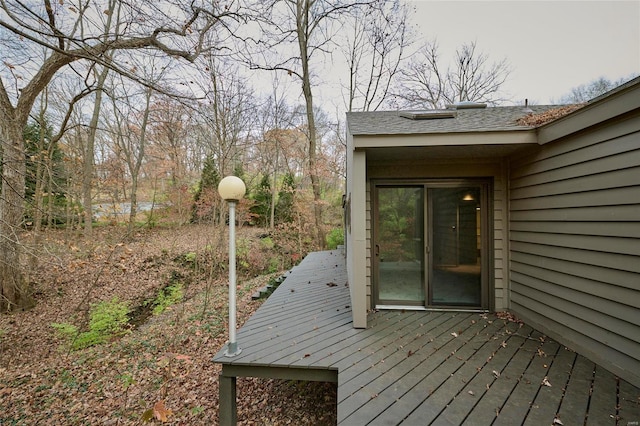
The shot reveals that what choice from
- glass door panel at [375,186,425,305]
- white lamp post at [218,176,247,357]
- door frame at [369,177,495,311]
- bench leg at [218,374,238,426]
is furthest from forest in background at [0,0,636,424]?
door frame at [369,177,495,311]

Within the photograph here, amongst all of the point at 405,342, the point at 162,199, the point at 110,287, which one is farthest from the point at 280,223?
the point at 405,342

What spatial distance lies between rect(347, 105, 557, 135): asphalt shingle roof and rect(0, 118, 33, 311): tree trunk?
204 inches

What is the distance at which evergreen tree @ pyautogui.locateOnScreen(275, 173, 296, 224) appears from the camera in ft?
40.3

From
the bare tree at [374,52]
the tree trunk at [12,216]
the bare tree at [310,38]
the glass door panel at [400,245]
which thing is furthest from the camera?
the bare tree at [374,52]

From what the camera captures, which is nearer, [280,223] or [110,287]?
[110,287]

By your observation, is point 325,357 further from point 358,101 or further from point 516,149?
point 358,101

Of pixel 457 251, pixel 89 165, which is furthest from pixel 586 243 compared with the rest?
pixel 89 165

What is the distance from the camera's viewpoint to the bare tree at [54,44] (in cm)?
287

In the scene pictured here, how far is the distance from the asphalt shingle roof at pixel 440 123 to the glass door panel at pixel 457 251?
957mm

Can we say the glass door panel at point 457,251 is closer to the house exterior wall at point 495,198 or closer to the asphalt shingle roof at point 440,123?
the house exterior wall at point 495,198

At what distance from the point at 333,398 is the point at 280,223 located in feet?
29.8

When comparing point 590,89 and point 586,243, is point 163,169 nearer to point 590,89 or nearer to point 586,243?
point 586,243

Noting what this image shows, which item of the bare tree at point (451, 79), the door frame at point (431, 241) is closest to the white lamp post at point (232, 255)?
the door frame at point (431, 241)

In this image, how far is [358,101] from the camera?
1213 centimetres
